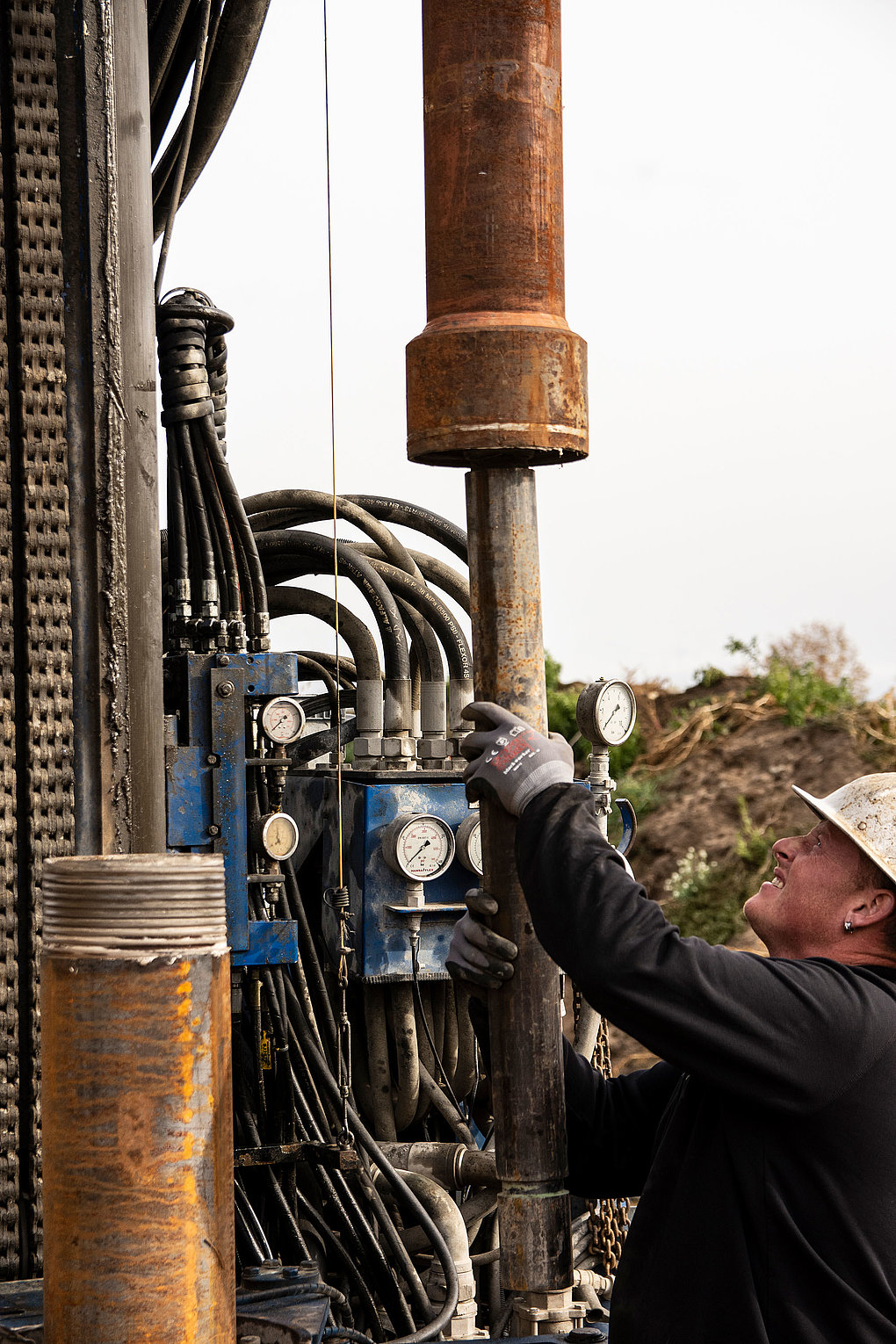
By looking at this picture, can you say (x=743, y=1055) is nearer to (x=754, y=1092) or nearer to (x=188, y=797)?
(x=754, y=1092)

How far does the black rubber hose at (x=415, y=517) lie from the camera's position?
5266 millimetres

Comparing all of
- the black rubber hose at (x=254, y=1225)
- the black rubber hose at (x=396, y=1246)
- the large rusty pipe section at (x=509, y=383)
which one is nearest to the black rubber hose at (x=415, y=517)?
the black rubber hose at (x=396, y=1246)

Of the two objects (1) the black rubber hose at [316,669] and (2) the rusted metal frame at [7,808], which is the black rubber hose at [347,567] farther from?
(2) the rusted metal frame at [7,808]

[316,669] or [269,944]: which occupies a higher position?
[316,669]

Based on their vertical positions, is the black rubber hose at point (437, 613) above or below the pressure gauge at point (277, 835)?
above

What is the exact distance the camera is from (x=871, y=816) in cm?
213

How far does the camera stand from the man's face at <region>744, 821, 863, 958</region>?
2150mm

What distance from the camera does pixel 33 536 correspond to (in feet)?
10.3

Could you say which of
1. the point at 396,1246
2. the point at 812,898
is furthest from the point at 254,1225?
the point at 812,898

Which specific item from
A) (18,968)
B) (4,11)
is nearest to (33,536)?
(18,968)

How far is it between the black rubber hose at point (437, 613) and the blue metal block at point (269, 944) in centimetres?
121

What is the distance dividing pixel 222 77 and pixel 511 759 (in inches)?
127

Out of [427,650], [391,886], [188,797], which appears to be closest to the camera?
[188,797]

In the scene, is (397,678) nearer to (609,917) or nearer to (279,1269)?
(279,1269)
